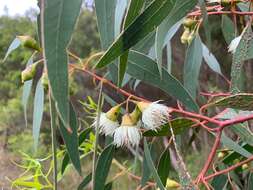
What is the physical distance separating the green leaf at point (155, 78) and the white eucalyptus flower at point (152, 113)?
0.07 m

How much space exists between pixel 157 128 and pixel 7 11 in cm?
794

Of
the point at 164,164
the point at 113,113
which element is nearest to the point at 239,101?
the point at 113,113

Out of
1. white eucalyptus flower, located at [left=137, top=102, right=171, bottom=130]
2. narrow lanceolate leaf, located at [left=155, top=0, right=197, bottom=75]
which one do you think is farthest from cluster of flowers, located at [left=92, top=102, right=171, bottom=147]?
narrow lanceolate leaf, located at [left=155, top=0, right=197, bottom=75]

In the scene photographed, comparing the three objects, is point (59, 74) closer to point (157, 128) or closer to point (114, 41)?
point (114, 41)

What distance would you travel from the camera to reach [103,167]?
1037 mm

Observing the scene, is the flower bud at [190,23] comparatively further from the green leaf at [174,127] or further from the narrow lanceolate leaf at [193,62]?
the green leaf at [174,127]

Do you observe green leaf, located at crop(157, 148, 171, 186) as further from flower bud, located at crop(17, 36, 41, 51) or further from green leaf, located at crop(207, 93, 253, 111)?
flower bud, located at crop(17, 36, 41, 51)

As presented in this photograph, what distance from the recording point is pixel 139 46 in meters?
1.08

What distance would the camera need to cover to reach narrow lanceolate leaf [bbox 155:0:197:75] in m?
0.76

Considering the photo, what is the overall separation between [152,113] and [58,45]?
0.31 metres

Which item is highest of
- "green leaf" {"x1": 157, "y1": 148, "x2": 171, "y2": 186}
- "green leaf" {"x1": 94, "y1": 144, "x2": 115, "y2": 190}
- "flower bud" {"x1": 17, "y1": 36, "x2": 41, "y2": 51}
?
"flower bud" {"x1": 17, "y1": 36, "x2": 41, "y2": 51}

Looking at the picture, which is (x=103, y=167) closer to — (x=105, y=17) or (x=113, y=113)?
(x=113, y=113)

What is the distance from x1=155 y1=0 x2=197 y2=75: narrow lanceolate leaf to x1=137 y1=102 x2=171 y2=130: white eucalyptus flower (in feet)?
0.34

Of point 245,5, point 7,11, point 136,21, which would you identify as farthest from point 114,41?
point 7,11
